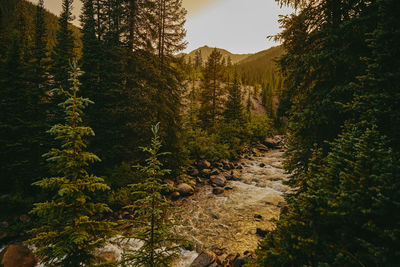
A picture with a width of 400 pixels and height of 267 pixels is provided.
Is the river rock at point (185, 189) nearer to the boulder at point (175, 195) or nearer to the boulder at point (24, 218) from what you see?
the boulder at point (175, 195)

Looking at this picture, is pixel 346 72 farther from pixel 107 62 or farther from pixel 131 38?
pixel 107 62

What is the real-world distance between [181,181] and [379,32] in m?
13.6

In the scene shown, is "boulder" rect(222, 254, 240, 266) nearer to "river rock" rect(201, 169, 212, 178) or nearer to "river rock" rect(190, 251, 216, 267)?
"river rock" rect(190, 251, 216, 267)

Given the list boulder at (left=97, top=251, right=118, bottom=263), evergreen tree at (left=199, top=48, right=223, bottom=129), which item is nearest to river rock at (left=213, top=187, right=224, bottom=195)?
boulder at (left=97, top=251, right=118, bottom=263)

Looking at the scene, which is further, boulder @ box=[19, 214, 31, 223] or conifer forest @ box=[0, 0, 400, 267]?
boulder @ box=[19, 214, 31, 223]

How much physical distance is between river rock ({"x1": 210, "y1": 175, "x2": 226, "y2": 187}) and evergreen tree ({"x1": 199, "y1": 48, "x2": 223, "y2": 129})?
11342mm

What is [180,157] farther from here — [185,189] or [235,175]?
[235,175]

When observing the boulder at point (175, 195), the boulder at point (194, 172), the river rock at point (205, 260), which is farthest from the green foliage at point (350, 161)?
the boulder at point (194, 172)

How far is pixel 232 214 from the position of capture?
1089 cm

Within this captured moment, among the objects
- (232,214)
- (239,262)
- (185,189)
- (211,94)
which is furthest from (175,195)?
(211,94)

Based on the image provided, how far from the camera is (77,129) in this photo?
133 inches

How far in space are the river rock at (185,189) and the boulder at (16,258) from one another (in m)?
8.07

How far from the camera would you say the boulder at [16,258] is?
6.18 metres

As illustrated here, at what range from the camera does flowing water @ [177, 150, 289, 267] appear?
8.33 m
